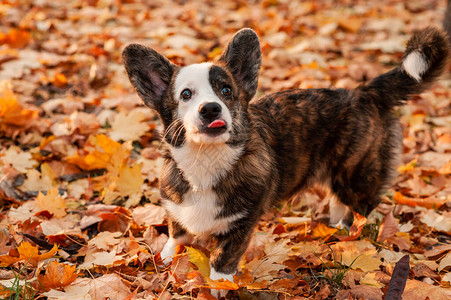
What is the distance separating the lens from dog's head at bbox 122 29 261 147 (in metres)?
2.34

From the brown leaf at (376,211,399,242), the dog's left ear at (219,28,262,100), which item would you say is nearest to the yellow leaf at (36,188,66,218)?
the dog's left ear at (219,28,262,100)

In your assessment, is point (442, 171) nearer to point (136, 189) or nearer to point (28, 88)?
point (136, 189)

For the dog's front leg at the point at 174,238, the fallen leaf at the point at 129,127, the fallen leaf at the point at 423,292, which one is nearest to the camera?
the fallen leaf at the point at 423,292

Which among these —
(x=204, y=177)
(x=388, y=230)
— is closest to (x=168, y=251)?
(x=204, y=177)

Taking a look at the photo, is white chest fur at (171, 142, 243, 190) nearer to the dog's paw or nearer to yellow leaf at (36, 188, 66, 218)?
the dog's paw

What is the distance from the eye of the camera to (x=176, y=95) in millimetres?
2574

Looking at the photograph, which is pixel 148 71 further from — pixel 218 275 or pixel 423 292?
pixel 423 292

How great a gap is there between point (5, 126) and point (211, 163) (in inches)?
80.5

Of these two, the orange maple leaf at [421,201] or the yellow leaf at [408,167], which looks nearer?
the orange maple leaf at [421,201]

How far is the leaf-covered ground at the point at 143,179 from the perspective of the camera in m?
2.44

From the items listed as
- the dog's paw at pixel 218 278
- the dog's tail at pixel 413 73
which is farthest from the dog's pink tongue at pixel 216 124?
the dog's tail at pixel 413 73

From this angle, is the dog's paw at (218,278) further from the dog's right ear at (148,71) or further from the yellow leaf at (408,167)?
the yellow leaf at (408,167)

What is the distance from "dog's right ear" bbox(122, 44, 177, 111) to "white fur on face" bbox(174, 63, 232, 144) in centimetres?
12

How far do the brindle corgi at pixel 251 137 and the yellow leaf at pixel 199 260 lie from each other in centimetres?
4
